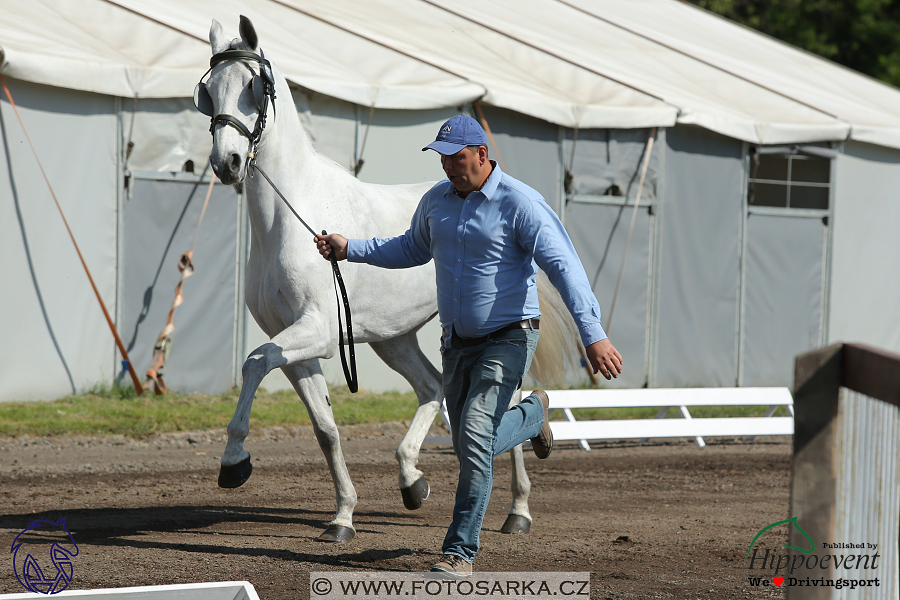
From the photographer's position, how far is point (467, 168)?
173 inches

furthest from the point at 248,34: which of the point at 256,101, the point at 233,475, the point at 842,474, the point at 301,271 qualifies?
the point at 842,474

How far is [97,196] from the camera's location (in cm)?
1080

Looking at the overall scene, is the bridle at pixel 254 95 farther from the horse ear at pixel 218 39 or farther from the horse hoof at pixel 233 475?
the horse hoof at pixel 233 475

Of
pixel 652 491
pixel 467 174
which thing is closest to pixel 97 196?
pixel 652 491

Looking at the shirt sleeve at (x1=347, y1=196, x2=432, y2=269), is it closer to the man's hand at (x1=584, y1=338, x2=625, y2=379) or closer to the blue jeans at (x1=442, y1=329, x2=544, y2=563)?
the blue jeans at (x1=442, y1=329, x2=544, y2=563)

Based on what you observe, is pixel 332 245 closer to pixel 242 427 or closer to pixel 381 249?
pixel 381 249

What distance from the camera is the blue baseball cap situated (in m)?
4.34

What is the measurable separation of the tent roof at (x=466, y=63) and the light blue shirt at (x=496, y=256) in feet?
23.1

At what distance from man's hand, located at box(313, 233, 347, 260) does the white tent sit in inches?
251

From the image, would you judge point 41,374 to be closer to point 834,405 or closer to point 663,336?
point 663,336

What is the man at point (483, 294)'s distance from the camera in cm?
433

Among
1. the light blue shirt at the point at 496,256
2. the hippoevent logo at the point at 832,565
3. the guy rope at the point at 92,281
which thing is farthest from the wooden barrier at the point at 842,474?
the guy rope at the point at 92,281

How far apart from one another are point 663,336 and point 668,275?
823 mm

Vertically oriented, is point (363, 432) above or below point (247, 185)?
below
